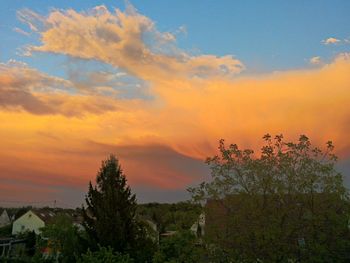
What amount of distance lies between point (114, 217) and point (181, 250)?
893cm

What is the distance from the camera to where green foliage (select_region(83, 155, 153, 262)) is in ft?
83.4

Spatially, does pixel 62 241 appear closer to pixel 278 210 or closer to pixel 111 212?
pixel 111 212

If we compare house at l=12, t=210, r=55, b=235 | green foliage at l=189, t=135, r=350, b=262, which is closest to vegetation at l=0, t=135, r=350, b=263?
green foliage at l=189, t=135, r=350, b=262

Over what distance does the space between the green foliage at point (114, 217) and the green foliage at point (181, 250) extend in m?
7.09

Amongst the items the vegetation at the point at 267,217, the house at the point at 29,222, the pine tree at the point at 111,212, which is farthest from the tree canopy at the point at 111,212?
the house at the point at 29,222

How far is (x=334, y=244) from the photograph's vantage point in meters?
17.5

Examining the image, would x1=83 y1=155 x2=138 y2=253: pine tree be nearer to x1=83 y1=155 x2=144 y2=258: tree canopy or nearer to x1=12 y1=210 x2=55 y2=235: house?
x1=83 y1=155 x2=144 y2=258: tree canopy

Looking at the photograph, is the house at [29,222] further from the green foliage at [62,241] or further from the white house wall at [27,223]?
the green foliage at [62,241]

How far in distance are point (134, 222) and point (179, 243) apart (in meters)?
9.38

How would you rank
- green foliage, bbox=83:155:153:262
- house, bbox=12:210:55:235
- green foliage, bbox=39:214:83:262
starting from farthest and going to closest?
house, bbox=12:210:55:235
green foliage, bbox=39:214:83:262
green foliage, bbox=83:155:153:262

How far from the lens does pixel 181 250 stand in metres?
17.6

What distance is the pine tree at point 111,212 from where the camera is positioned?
25453 millimetres

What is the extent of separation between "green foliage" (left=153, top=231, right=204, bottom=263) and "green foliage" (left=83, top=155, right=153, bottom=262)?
A: 7089 mm

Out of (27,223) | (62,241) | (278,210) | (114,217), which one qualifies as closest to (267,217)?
(278,210)
